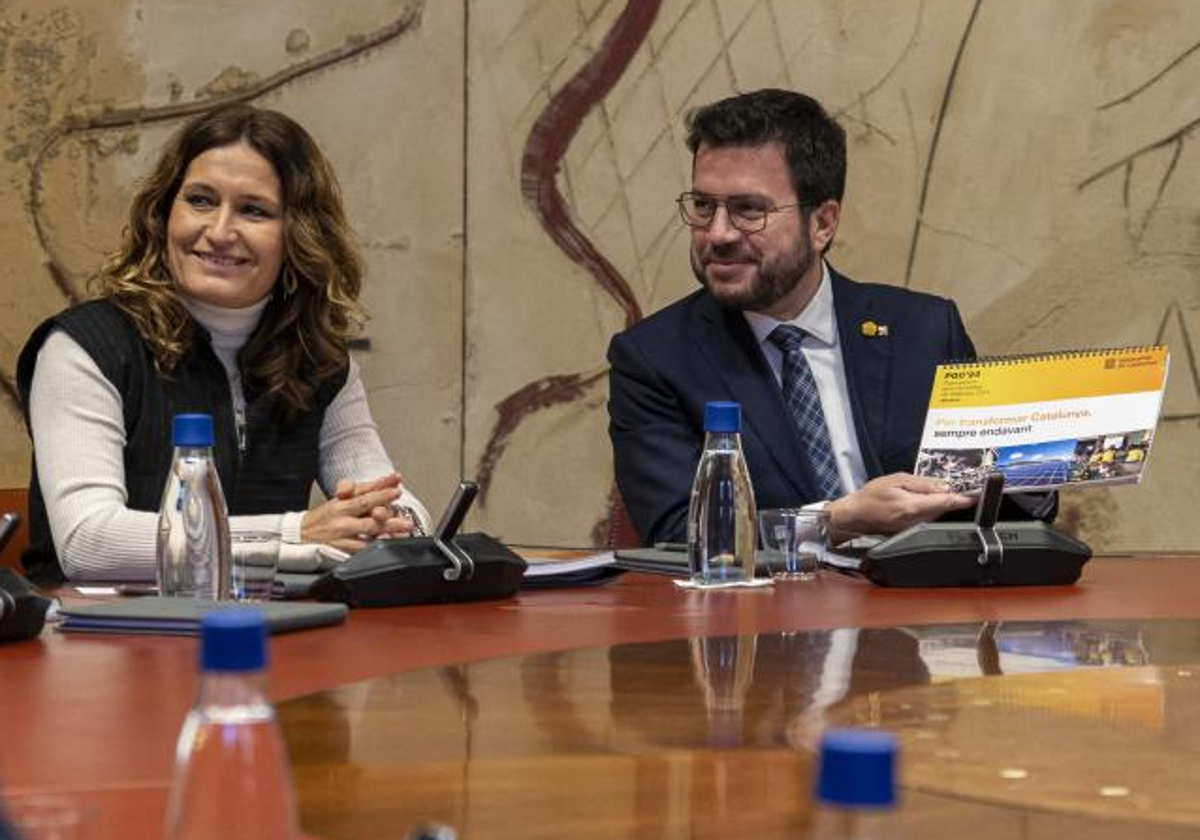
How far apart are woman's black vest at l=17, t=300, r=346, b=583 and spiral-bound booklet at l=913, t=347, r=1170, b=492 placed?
114cm

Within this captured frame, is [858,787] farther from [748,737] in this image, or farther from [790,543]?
[790,543]

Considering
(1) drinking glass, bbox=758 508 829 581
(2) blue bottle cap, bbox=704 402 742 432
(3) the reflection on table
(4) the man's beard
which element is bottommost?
(3) the reflection on table

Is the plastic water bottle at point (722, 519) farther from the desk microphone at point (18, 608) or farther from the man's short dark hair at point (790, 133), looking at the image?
the man's short dark hair at point (790, 133)

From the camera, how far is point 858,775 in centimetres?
66

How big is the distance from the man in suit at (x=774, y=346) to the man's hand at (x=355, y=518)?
743 millimetres

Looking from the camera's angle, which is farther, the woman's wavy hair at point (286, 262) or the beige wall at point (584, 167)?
the beige wall at point (584, 167)

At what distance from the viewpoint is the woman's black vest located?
3172mm

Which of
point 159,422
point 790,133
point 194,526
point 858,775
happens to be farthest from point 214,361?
point 858,775

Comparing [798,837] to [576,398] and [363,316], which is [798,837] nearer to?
[363,316]

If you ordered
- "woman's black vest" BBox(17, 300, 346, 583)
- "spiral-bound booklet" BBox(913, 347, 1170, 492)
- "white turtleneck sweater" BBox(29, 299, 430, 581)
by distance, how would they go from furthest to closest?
"woman's black vest" BBox(17, 300, 346, 583), "white turtleneck sweater" BBox(29, 299, 430, 581), "spiral-bound booklet" BBox(913, 347, 1170, 492)

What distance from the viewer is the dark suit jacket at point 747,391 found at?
11.6 feet

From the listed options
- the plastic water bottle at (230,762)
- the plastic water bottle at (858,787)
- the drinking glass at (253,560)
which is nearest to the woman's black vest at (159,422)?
the drinking glass at (253,560)

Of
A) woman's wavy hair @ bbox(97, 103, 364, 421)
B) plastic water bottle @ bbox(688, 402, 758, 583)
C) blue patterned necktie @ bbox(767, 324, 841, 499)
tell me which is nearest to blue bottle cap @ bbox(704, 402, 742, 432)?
plastic water bottle @ bbox(688, 402, 758, 583)

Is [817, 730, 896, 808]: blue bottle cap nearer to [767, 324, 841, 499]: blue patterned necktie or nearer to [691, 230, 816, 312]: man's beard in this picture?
[767, 324, 841, 499]: blue patterned necktie
